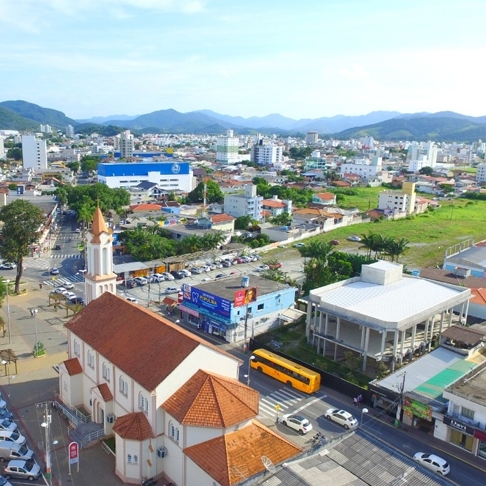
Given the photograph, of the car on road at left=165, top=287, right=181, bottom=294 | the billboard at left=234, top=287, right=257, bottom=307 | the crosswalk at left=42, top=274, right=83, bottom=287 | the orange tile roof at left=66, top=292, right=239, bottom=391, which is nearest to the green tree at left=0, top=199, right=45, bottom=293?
the crosswalk at left=42, top=274, right=83, bottom=287

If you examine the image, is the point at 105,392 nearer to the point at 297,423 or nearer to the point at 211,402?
the point at 211,402

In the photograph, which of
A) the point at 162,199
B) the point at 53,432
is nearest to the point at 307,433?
the point at 53,432

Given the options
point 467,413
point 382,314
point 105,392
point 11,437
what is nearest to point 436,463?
point 467,413

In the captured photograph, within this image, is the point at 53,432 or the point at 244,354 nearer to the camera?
the point at 53,432

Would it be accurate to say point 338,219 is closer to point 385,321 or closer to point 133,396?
point 385,321

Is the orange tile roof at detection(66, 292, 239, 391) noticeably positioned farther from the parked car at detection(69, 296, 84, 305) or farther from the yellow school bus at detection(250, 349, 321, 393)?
the parked car at detection(69, 296, 84, 305)

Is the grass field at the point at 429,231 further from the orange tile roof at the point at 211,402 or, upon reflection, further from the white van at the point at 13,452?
the white van at the point at 13,452
